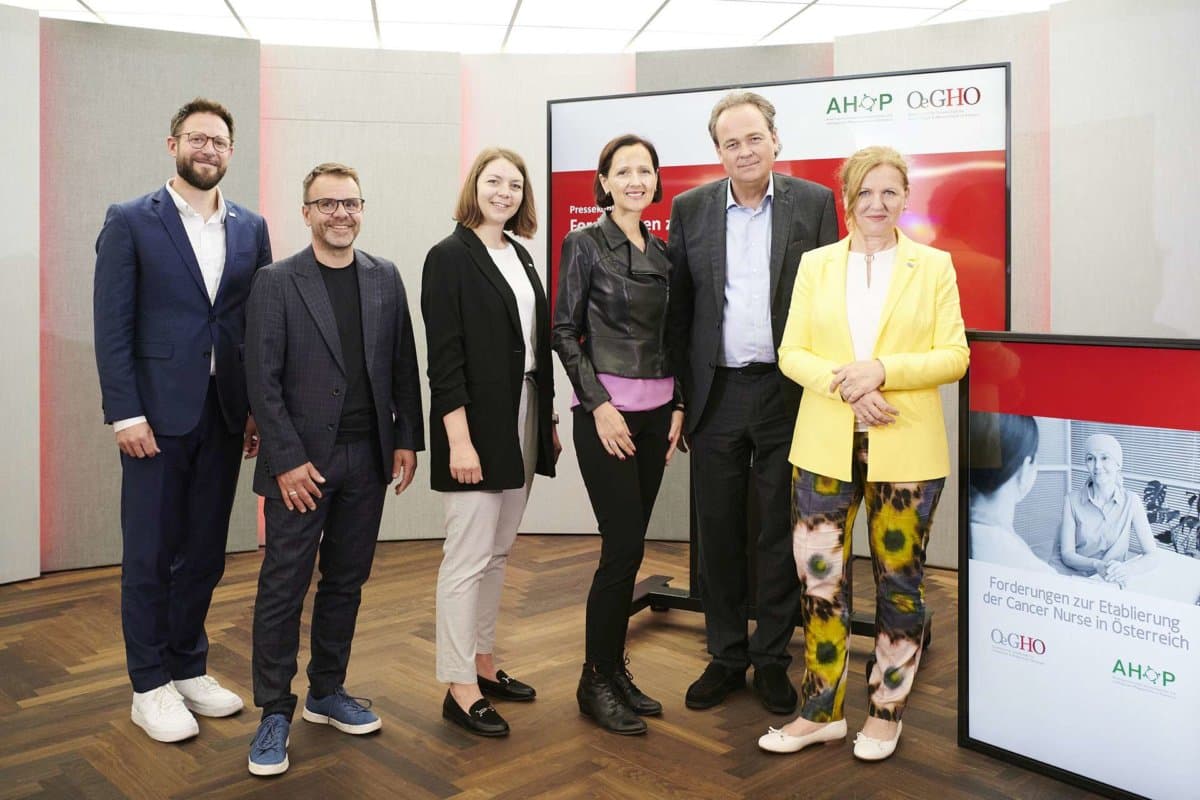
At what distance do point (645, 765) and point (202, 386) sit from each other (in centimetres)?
165

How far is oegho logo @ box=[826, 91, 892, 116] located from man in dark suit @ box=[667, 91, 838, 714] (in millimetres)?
1222

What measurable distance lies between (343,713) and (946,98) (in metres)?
3.21

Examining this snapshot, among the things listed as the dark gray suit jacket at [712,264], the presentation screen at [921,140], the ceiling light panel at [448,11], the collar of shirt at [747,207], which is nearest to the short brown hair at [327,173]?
the dark gray suit jacket at [712,264]

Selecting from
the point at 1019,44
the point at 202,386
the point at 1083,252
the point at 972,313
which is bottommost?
the point at 202,386

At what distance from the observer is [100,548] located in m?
4.72

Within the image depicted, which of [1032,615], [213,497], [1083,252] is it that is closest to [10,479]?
[213,497]

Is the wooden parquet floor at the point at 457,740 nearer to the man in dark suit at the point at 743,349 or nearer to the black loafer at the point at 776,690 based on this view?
the black loafer at the point at 776,690

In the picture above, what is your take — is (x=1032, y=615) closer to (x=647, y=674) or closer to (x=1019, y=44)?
(x=647, y=674)

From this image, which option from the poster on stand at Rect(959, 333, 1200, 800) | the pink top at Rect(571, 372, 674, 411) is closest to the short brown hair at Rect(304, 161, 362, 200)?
the pink top at Rect(571, 372, 674, 411)

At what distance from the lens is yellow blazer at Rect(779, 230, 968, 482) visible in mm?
2377

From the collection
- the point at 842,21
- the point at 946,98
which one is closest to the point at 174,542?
the point at 946,98

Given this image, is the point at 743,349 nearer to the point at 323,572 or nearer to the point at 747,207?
the point at 747,207

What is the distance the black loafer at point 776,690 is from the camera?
2.85m

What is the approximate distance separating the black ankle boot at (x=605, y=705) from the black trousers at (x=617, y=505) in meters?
0.04
